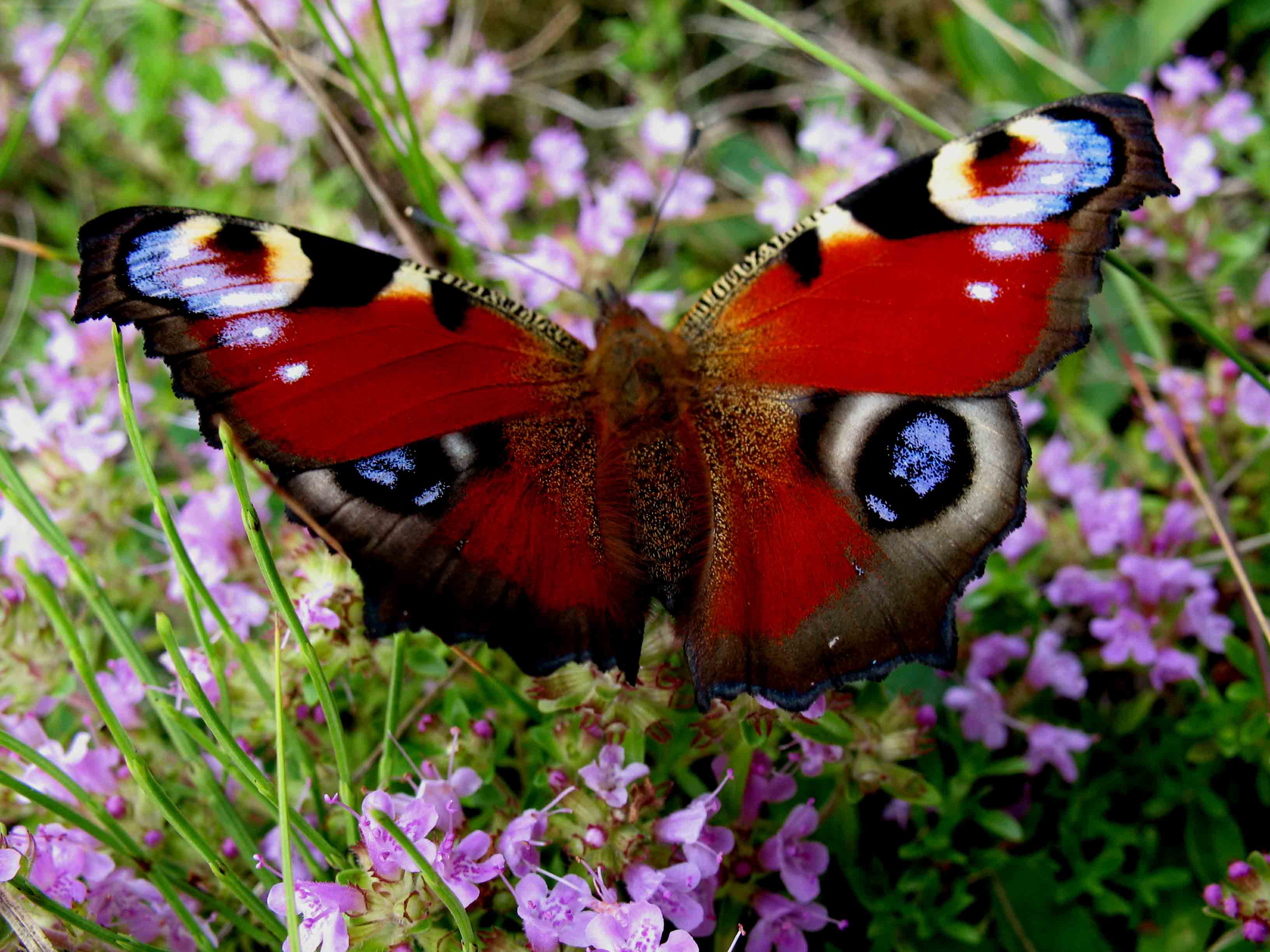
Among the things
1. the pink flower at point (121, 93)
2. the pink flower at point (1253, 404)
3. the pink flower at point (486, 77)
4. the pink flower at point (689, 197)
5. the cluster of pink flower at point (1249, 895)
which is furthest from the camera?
the pink flower at point (121, 93)

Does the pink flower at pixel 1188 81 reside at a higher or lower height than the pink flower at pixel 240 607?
higher

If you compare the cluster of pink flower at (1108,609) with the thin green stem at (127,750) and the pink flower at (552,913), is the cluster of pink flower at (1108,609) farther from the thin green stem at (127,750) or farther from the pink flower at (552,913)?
the thin green stem at (127,750)

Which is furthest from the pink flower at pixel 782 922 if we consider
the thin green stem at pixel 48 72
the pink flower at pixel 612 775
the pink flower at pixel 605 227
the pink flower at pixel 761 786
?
the thin green stem at pixel 48 72

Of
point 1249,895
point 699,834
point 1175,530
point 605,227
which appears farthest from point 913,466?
point 605,227

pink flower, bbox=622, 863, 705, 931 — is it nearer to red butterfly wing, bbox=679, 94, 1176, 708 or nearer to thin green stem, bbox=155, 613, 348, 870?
red butterfly wing, bbox=679, 94, 1176, 708

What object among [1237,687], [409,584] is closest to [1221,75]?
[1237,687]

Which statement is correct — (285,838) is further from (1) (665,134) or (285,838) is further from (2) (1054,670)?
(1) (665,134)

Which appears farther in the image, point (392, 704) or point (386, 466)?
point (392, 704)
